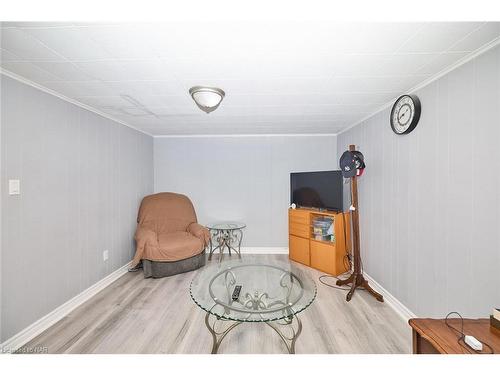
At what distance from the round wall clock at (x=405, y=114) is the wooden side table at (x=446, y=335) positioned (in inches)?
64.0

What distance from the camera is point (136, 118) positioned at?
9.64 feet

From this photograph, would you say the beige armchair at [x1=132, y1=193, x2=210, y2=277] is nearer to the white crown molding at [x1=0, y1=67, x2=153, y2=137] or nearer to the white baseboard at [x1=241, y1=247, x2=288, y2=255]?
the white baseboard at [x1=241, y1=247, x2=288, y2=255]

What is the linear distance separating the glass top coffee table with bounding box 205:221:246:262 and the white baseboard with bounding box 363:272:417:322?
2118 mm

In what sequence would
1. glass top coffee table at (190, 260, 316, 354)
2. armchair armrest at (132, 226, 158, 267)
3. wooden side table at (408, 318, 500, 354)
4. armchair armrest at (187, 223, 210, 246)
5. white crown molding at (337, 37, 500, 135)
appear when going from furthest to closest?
armchair armrest at (187, 223, 210, 246), armchair armrest at (132, 226, 158, 267), glass top coffee table at (190, 260, 316, 354), white crown molding at (337, 37, 500, 135), wooden side table at (408, 318, 500, 354)

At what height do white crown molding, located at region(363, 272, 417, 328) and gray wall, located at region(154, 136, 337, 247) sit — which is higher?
gray wall, located at region(154, 136, 337, 247)

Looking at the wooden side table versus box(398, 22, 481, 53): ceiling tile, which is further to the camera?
box(398, 22, 481, 53): ceiling tile

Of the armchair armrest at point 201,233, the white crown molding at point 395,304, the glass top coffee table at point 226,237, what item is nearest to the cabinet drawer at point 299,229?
the glass top coffee table at point 226,237

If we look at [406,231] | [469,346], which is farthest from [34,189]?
[406,231]

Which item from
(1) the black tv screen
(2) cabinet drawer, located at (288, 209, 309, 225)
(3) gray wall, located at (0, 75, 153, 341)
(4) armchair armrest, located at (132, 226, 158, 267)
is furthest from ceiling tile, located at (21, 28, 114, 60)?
(2) cabinet drawer, located at (288, 209, 309, 225)

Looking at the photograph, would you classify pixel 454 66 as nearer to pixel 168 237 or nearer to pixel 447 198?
pixel 447 198

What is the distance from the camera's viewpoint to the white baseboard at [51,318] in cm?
167

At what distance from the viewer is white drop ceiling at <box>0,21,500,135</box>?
1.18 meters

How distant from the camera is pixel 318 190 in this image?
3.33 meters
